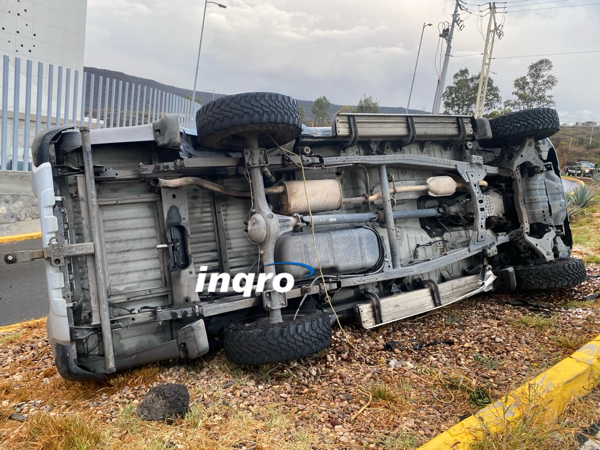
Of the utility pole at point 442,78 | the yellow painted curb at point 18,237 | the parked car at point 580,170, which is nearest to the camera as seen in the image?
the yellow painted curb at point 18,237

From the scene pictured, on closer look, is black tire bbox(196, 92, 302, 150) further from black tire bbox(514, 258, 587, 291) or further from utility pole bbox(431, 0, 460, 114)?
utility pole bbox(431, 0, 460, 114)

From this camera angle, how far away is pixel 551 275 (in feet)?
15.6

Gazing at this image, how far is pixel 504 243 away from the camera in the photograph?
5426 millimetres

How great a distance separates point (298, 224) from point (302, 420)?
1674 mm

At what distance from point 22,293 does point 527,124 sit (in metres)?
6.82

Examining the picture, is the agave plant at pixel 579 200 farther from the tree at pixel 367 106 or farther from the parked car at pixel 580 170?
the tree at pixel 367 106

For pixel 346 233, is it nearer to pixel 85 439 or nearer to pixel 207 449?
pixel 207 449

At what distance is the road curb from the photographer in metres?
2.30

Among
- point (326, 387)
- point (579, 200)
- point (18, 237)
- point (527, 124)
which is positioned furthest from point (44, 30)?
point (579, 200)

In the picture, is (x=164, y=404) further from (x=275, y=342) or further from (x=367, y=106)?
(x=367, y=106)

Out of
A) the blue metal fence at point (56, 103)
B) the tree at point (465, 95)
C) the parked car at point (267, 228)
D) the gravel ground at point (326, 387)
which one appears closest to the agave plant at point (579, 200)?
the parked car at point (267, 228)

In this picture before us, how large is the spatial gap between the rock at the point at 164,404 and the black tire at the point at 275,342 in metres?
0.51

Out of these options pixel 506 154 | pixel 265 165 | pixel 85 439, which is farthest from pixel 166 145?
pixel 506 154

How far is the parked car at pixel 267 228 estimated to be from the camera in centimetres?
303
